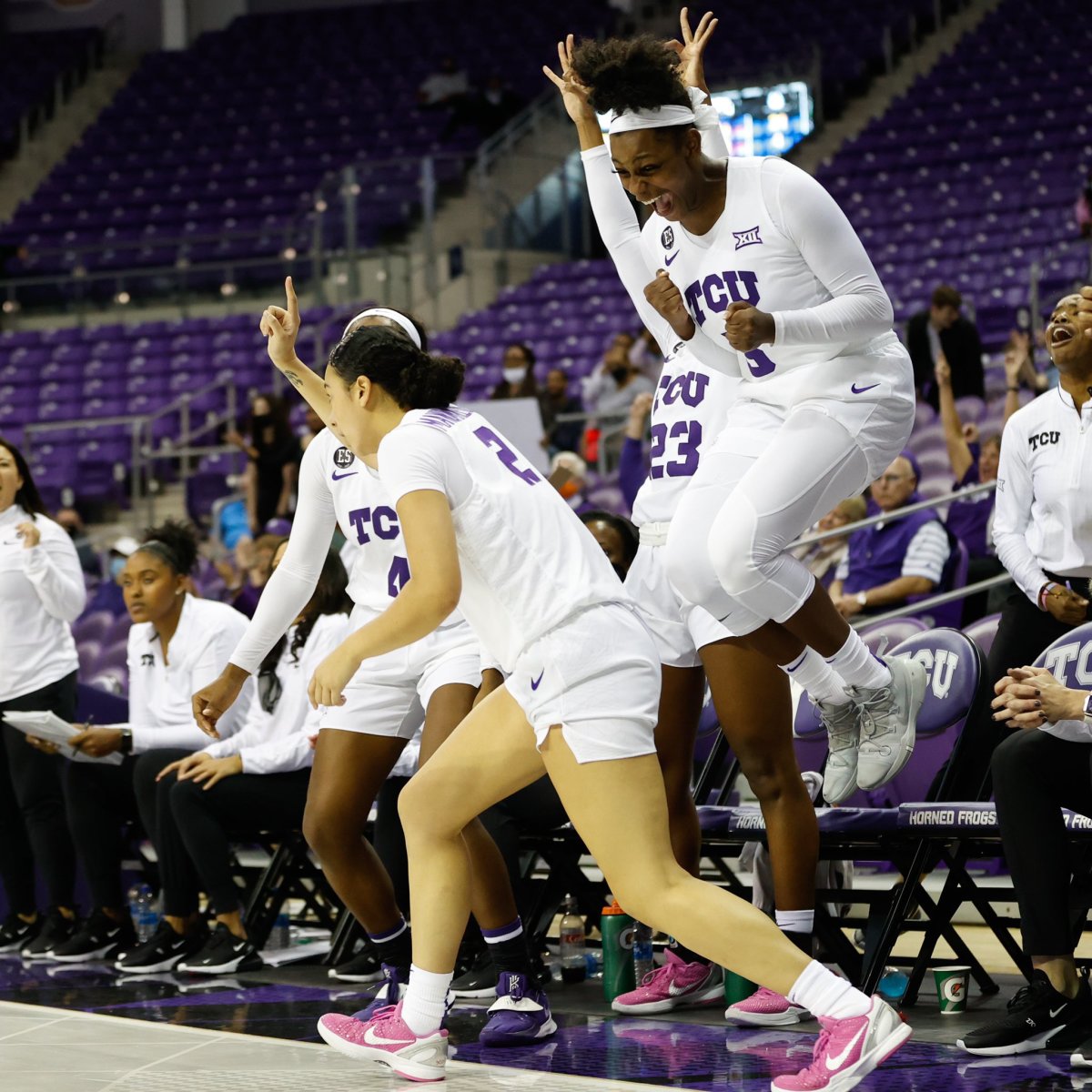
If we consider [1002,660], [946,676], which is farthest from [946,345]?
[946,676]

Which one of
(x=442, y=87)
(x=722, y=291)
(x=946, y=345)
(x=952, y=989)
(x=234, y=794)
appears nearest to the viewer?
(x=722, y=291)

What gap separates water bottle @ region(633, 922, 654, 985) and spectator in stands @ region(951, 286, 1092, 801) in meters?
0.96

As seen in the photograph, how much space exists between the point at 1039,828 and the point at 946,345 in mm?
5747

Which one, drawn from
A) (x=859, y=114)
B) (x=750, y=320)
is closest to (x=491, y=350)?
(x=859, y=114)

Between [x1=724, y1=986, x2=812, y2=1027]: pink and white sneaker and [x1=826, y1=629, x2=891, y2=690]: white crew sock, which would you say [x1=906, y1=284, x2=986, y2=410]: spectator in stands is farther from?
[x1=724, y1=986, x2=812, y2=1027]: pink and white sneaker

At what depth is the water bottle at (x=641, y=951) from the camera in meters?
4.80

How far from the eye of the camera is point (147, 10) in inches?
904

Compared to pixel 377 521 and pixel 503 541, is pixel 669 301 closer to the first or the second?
pixel 503 541

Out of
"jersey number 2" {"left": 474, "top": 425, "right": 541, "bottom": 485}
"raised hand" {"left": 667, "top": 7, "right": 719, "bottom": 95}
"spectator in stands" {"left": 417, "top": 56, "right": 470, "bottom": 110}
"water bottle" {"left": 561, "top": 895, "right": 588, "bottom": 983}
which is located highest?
"spectator in stands" {"left": 417, "top": 56, "right": 470, "bottom": 110}

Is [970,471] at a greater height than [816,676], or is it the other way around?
[970,471]

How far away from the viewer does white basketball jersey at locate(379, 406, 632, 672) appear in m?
3.59

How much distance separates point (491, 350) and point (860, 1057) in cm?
1165

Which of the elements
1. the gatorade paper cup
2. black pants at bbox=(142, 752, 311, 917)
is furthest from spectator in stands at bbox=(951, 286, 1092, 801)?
black pants at bbox=(142, 752, 311, 917)

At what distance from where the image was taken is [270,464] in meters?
10.9
